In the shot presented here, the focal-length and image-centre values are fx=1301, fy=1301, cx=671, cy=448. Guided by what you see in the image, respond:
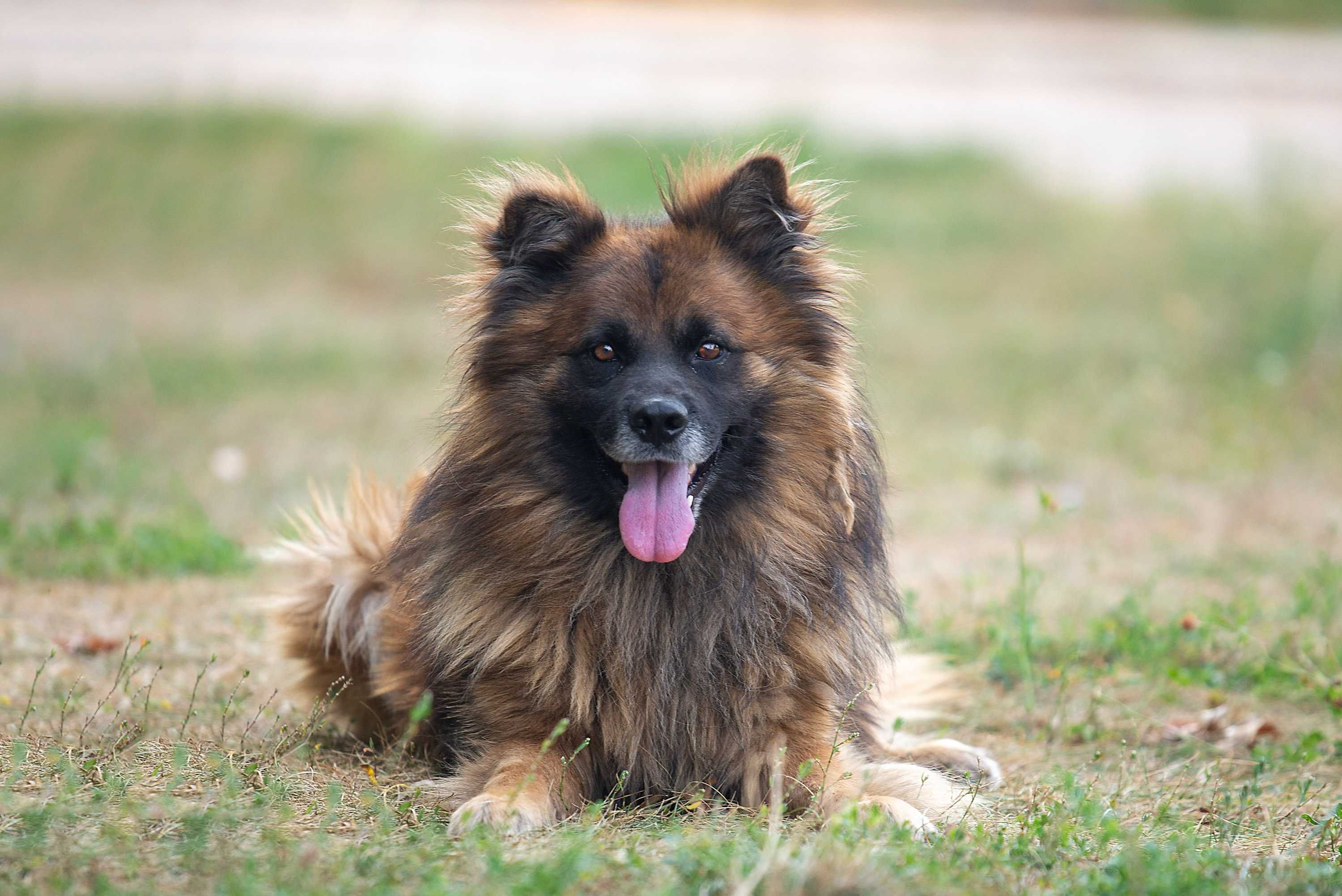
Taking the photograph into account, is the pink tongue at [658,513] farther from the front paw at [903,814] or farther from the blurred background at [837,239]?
the blurred background at [837,239]

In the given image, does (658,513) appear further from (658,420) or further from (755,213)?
(755,213)

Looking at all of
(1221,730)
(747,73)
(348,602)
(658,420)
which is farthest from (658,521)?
(747,73)

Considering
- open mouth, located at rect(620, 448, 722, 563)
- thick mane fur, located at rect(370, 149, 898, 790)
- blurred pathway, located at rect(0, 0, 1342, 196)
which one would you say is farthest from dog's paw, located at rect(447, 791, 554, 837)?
blurred pathway, located at rect(0, 0, 1342, 196)

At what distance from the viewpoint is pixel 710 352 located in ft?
13.0

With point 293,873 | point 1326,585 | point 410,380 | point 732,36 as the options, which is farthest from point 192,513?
point 732,36

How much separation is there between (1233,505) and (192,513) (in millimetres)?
5974

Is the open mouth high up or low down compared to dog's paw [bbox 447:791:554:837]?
up

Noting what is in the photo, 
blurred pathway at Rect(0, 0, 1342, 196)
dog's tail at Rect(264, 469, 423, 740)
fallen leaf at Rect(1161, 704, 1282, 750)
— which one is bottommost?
fallen leaf at Rect(1161, 704, 1282, 750)

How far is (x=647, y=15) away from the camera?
1983cm

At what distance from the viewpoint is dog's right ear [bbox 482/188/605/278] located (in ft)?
13.2

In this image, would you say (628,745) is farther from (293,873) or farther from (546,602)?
(293,873)

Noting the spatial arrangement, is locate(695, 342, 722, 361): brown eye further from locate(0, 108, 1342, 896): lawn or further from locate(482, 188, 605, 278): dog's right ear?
locate(0, 108, 1342, 896): lawn

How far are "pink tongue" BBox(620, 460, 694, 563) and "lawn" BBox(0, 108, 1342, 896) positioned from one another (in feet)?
2.50

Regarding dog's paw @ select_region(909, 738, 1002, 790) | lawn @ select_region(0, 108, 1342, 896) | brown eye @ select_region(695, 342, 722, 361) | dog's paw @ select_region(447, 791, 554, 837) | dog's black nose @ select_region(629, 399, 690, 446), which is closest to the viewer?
lawn @ select_region(0, 108, 1342, 896)
